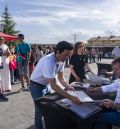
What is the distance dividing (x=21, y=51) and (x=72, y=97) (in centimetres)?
635

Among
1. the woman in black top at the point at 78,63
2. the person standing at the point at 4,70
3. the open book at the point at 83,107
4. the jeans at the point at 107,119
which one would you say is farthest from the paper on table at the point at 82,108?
the person standing at the point at 4,70

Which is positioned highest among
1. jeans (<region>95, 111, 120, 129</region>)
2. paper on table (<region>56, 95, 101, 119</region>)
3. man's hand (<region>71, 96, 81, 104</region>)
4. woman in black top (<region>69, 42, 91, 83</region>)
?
woman in black top (<region>69, 42, 91, 83</region>)

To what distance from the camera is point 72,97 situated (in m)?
4.25

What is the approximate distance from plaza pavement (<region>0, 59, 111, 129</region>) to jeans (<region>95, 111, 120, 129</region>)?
7.08ft

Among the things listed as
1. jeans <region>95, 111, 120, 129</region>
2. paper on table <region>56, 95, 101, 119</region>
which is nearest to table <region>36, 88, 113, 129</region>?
paper on table <region>56, 95, 101, 119</region>

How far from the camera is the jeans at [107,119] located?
421 cm

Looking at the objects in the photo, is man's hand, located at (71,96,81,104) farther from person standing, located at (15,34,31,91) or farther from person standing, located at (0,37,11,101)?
person standing, located at (15,34,31,91)

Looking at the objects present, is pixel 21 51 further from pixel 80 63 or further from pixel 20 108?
pixel 80 63

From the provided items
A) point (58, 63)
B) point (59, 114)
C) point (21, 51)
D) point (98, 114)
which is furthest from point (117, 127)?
point (21, 51)

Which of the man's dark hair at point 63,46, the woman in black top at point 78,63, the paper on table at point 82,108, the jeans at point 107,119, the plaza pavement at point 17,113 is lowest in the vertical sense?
the plaza pavement at point 17,113

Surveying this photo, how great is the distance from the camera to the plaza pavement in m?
6.37

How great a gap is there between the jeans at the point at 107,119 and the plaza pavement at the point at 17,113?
2158 mm

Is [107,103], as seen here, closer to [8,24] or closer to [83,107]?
[83,107]

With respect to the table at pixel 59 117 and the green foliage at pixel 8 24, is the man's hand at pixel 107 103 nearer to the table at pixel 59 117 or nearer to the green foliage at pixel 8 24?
the table at pixel 59 117
